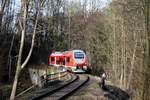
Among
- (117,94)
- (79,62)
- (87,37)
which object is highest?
(87,37)

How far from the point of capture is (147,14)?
10617 mm

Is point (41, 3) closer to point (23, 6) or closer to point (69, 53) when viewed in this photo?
point (23, 6)

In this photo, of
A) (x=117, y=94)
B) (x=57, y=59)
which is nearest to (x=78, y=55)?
(x=57, y=59)

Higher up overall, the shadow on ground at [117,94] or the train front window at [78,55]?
the train front window at [78,55]

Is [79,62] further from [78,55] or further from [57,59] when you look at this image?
[57,59]

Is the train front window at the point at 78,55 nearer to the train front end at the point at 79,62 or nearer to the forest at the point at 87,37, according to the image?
the train front end at the point at 79,62

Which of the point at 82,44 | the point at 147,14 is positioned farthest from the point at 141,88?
the point at 82,44

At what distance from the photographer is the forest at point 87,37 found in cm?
1442

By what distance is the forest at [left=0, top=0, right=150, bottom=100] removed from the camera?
14.4m

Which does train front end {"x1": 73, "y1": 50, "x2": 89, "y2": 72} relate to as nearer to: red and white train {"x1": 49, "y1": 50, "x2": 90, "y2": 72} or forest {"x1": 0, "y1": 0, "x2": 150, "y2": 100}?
red and white train {"x1": 49, "y1": 50, "x2": 90, "y2": 72}

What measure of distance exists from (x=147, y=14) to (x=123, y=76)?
29981mm

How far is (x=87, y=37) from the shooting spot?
60844 millimetres

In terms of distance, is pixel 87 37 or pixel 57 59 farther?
pixel 87 37


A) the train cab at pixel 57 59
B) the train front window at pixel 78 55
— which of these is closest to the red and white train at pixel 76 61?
the train front window at pixel 78 55
